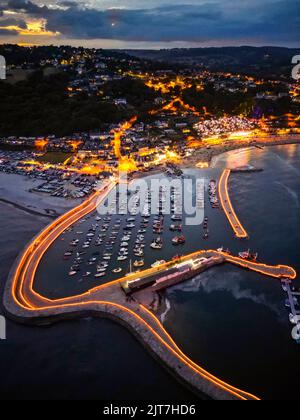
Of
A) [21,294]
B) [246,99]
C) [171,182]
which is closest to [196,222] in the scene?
[171,182]

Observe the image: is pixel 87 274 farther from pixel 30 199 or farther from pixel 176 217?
pixel 30 199

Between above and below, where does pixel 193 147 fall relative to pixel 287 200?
above

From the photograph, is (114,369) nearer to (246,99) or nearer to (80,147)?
(80,147)

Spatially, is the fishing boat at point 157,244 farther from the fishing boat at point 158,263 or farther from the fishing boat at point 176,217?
the fishing boat at point 176,217

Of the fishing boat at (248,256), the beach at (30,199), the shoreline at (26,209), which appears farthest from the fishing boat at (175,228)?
the shoreline at (26,209)

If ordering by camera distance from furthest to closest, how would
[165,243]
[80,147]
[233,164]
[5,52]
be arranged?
[5,52]
[80,147]
[233,164]
[165,243]

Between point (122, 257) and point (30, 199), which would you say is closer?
point (122, 257)

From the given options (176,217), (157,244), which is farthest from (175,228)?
(157,244)

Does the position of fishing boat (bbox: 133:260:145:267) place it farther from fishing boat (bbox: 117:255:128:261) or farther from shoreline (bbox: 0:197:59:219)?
shoreline (bbox: 0:197:59:219)
